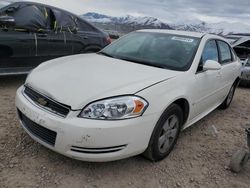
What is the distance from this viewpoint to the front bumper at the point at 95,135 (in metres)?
2.79

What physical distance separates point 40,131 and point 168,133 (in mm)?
1454

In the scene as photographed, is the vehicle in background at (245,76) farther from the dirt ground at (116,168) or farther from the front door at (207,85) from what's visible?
the dirt ground at (116,168)

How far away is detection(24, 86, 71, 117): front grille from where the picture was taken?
2910mm

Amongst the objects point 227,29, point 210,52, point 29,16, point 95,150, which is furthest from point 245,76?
point 227,29

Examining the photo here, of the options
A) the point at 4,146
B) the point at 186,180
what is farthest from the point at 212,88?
the point at 4,146

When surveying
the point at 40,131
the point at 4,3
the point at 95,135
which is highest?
the point at 4,3

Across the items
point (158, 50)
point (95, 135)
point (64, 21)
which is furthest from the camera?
point (64, 21)

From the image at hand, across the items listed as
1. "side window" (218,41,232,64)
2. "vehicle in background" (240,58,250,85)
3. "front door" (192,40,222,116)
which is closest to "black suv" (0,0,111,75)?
"side window" (218,41,232,64)

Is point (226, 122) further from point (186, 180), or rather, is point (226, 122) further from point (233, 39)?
point (233, 39)

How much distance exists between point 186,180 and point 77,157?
124cm

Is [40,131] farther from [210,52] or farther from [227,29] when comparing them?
[227,29]

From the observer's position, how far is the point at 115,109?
290 cm

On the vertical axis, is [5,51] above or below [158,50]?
below

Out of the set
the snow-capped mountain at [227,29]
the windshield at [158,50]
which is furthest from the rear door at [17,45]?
the snow-capped mountain at [227,29]
